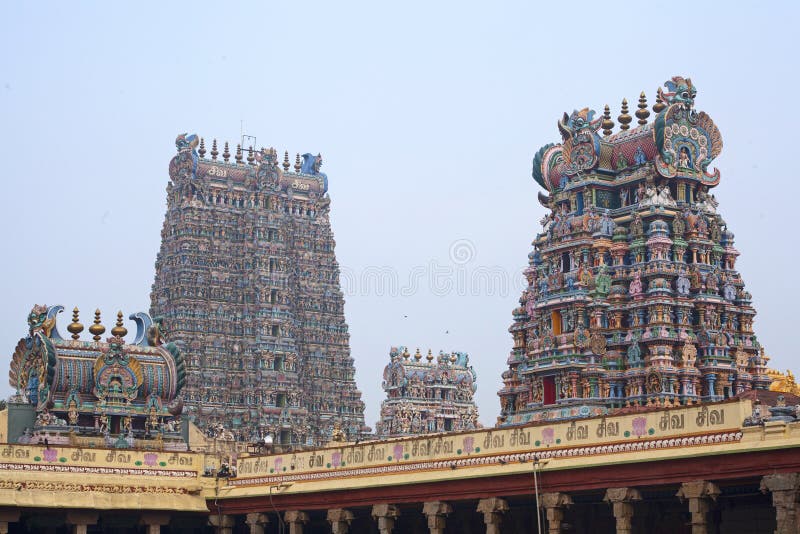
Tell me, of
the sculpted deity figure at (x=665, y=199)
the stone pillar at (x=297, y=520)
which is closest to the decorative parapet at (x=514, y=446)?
the stone pillar at (x=297, y=520)

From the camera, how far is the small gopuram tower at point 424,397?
10400cm

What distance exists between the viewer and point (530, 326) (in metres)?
60.6

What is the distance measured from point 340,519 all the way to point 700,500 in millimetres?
13257

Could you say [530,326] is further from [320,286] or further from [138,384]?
[320,286]

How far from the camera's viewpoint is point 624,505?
103ft

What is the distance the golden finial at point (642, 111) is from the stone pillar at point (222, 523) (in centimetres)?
2673

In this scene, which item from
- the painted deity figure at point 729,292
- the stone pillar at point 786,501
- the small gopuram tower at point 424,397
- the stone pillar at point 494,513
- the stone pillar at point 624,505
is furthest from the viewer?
the small gopuram tower at point 424,397

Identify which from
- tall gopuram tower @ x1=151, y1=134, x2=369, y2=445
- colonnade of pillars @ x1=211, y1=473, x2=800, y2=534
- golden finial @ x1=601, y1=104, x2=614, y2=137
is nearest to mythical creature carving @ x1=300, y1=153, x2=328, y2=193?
tall gopuram tower @ x1=151, y1=134, x2=369, y2=445

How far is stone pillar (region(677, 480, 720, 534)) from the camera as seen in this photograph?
96.9ft

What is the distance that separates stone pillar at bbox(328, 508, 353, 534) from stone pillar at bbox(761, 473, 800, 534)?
15.3 metres

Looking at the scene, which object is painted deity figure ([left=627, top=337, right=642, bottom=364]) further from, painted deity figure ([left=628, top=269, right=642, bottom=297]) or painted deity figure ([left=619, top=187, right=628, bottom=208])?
painted deity figure ([left=619, top=187, right=628, bottom=208])

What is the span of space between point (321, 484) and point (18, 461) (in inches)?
385

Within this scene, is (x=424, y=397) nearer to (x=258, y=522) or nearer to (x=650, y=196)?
(x=650, y=196)

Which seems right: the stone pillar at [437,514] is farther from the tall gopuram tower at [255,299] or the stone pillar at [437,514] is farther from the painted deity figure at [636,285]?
the tall gopuram tower at [255,299]
